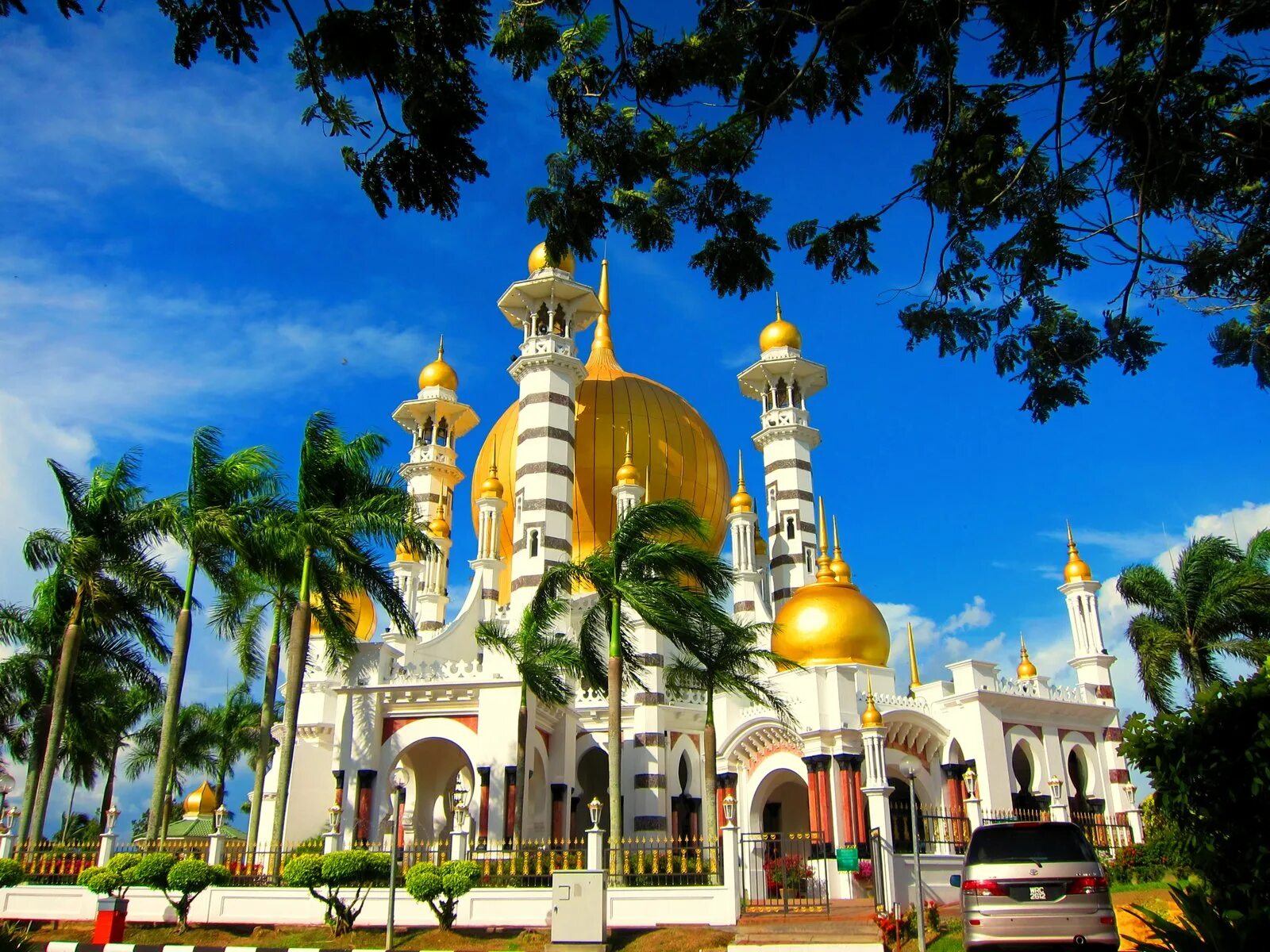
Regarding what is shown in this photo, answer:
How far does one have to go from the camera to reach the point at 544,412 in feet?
112

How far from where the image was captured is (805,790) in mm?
29609

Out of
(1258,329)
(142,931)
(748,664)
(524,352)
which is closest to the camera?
(1258,329)

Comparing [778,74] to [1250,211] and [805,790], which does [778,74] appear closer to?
[1250,211]

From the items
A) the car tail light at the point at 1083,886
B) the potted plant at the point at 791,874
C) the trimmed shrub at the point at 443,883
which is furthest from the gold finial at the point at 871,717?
the car tail light at the point at 1083,886

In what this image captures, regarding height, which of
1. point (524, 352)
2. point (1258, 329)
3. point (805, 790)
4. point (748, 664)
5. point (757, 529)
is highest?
point (524, 352)

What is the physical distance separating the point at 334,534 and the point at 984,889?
51.3 ft

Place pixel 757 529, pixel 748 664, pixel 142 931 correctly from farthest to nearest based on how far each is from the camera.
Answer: pixel 757 529, pixel 748 664, pixel 142 931

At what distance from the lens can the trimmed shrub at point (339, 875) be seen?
1738 cm

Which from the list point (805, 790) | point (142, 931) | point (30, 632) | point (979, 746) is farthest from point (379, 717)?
point (979, 746)

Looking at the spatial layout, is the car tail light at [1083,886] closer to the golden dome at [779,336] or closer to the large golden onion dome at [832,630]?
the large golden onion dome at [832,630]

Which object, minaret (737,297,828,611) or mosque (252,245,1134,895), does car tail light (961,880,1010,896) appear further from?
minaret (737,297,828,611)

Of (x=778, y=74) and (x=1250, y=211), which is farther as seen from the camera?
(x=1250, y=211)

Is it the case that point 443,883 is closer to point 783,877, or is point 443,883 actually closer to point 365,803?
point 783,877

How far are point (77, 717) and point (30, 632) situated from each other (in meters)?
2.57
